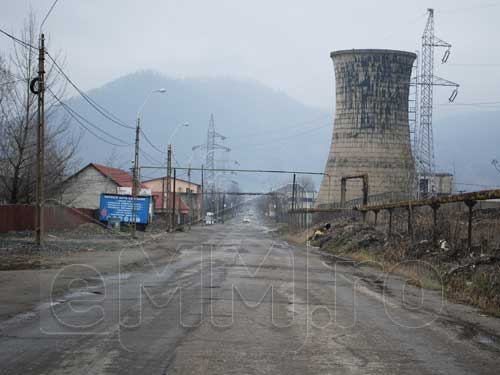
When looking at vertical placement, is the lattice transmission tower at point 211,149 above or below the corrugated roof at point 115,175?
above

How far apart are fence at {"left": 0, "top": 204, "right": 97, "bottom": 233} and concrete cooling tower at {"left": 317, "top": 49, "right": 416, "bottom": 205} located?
28427mm

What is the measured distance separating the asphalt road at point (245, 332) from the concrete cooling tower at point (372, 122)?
55940 millimetres

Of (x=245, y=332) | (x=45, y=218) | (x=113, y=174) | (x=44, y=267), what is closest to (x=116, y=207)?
(x=45, y=218)

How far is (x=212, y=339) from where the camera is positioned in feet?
28.7

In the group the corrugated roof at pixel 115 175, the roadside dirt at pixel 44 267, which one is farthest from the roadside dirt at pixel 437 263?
the corrugated roof at pixel 115 175

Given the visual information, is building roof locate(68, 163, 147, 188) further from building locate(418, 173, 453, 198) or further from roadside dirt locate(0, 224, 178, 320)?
roadside dirt locate(0, 224, 178, 320)

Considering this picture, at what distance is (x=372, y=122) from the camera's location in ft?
232

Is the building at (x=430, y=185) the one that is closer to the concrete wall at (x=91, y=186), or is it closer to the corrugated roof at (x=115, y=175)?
the corrugated roof at (x=115, y=175)

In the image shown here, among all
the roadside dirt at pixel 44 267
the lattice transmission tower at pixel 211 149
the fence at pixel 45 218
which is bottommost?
the roadside dirt at pixel 44 267

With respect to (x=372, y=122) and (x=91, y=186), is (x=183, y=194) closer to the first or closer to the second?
(x=91, y=186)

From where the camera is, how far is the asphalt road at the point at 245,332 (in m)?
7.43

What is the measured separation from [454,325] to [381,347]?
2631 mm

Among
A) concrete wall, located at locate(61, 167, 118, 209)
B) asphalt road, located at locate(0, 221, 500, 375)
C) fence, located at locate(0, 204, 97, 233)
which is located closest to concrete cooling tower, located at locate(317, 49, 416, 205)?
concrete wall, located at locate(61, 167, 118, 209)

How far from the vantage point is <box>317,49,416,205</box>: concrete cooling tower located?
6969 centimetres
